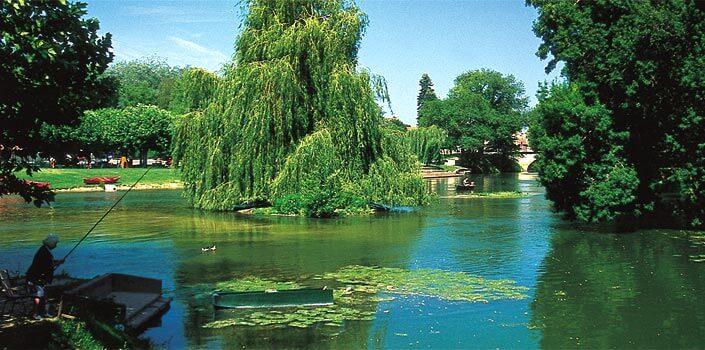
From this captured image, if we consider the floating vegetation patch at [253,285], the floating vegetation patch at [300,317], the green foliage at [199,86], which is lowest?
the floating vegetation patch at [300,317]

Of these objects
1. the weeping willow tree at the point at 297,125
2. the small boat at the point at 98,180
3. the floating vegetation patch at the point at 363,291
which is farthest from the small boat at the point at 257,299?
the small boat at the point at 98,180

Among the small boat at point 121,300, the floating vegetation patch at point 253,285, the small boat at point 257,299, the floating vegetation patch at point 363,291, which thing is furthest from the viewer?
the floating vegetation patch at point 253,285

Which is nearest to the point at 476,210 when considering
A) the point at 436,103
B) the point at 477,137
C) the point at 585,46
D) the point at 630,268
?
the point at 585,46

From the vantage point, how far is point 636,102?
30016 millimetres

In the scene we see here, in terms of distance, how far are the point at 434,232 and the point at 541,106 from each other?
765 centimetres

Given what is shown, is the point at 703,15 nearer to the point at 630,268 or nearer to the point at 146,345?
the point at 630,268

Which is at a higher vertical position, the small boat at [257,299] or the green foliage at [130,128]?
the green foliage at [130,128]

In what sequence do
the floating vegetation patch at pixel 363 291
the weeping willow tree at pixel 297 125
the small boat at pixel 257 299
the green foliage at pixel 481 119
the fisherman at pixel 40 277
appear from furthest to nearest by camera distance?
the green foliage at pixel 481 119, the weeping willow tree at pixel 297 125, the small boat at pixel 257 299, the floating vegetation patch at pixel 363 291, the fisherman at pixel 40 277

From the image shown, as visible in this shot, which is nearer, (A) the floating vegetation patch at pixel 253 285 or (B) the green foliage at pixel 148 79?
(A) the floating vegetation patch at pixel 253 285

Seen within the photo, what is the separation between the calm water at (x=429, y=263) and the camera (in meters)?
14.6

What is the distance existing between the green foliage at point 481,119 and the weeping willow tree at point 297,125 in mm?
68730

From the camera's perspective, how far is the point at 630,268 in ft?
73.8

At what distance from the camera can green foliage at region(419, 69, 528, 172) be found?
356 ft

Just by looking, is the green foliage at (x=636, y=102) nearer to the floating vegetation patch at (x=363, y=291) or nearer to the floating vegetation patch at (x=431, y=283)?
the floating vegetation patch at (x=431, y=283)
